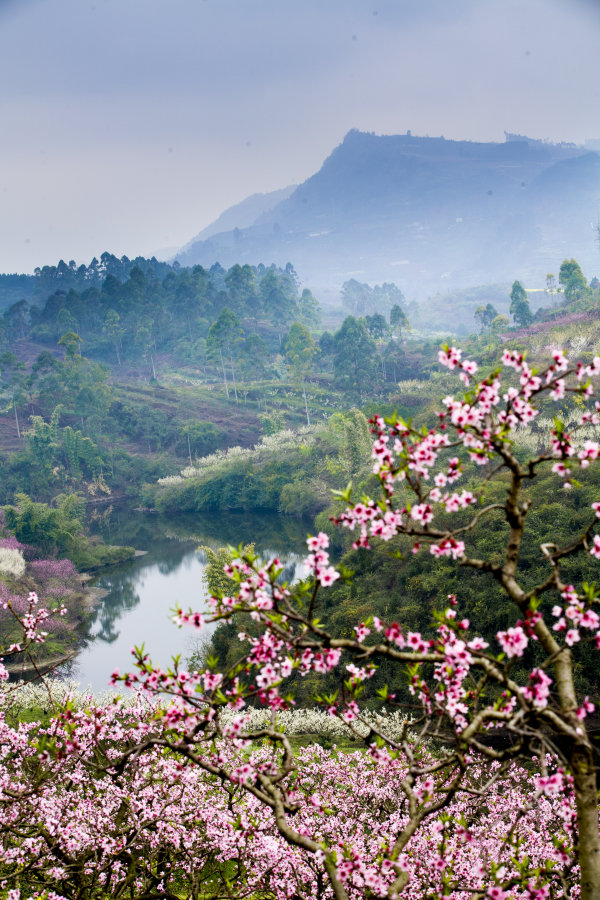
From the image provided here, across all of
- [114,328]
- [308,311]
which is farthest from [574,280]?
[114,328]

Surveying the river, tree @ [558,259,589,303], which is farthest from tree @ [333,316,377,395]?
the river

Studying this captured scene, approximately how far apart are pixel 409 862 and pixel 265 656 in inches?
105

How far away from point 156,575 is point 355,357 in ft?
124

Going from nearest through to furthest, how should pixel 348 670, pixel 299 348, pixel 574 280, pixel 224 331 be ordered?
pixel 348 670
pixel 574 280
pixel 299 348
pixel 224 331

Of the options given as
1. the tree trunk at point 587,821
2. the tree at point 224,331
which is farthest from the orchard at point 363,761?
the tree at point 224,331

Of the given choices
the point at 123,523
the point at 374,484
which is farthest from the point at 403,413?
the point at 123,523

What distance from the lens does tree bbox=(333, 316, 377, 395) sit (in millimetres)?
62969

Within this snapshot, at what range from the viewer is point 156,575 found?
3030 centimetres

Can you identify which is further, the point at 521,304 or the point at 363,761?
the point at 521,304

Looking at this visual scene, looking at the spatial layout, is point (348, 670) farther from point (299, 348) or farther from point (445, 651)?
point (299, 348)

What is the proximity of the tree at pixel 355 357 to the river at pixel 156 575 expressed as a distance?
25.2m

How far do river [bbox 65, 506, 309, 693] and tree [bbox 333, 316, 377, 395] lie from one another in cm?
2519

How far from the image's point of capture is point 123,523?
42406 millimetres

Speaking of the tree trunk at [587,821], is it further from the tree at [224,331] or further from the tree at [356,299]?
the tree at [356,299]
